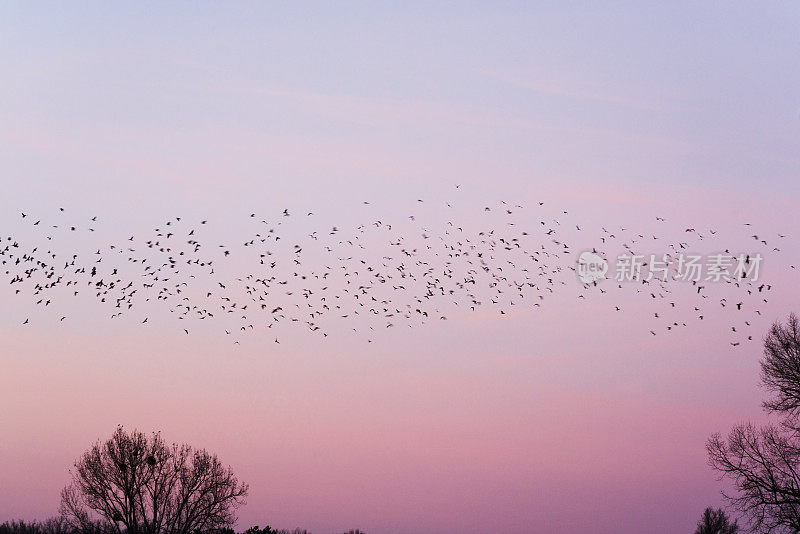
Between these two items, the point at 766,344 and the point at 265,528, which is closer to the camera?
the point at 766,344

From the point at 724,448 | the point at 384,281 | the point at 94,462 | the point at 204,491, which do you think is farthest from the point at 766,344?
the point at 94,462

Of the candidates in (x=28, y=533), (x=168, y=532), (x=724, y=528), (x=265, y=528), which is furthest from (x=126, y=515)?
(x=724, y=528)

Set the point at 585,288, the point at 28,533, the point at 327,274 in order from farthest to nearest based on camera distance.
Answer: the point at 28,533 → the point at 585,288 → the point at 327,274

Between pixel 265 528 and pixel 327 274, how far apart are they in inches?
1107

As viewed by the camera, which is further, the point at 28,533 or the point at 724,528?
the point at 28,533

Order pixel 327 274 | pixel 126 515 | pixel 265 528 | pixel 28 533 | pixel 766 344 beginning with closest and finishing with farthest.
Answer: pixel 327 274
pixel 766 344
pixel 265 528
pixel 126 515
pixel 28 533

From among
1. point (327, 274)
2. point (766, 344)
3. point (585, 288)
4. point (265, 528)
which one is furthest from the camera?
point (265, 528)

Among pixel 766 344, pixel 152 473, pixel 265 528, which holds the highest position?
pixel 766 344


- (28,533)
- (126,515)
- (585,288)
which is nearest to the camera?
(585,288)

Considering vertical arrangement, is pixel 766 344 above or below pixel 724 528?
above

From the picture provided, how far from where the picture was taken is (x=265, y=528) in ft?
179

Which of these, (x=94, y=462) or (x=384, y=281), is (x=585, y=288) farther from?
(x=94, y=462)

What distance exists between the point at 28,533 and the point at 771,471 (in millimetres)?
68035

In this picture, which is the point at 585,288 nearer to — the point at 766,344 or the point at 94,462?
the point at 766,344
